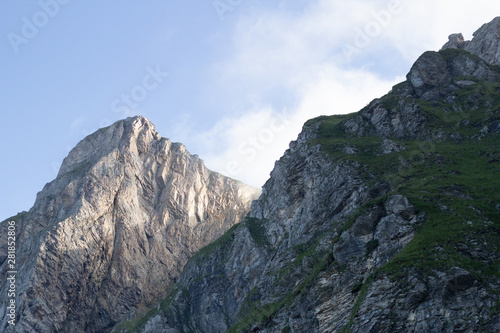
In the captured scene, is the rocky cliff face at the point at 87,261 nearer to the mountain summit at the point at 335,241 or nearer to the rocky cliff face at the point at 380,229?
the mountain summit at the point at 335,241

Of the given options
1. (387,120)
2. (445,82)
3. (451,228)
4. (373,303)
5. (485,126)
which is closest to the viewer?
(373,303)

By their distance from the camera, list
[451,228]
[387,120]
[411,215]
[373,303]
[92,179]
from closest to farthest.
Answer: [373,303]
[451,228]
[411,215]
[387,120]
[92,179]

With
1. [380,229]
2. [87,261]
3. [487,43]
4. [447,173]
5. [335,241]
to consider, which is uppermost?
[87,261]

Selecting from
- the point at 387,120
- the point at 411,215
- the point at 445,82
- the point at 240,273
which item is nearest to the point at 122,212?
the point at 240,273

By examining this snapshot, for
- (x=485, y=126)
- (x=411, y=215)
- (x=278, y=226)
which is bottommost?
(x=411, y=215)

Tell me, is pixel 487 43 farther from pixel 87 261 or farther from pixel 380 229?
pixel 87 261

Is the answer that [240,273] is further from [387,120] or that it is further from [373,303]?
[373,303]

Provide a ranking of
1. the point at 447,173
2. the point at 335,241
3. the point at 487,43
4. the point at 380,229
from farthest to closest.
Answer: the point at 487,43
the point at 447,173
the point at 335,241
the point at 380,229

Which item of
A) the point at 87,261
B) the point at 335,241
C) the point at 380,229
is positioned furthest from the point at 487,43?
the point at 87,261

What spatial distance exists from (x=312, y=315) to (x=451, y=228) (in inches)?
991

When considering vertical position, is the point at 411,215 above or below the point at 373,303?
above

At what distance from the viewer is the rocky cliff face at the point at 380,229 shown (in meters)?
61.5

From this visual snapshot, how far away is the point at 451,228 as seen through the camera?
6938 centimetres

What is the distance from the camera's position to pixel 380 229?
78188 mm
